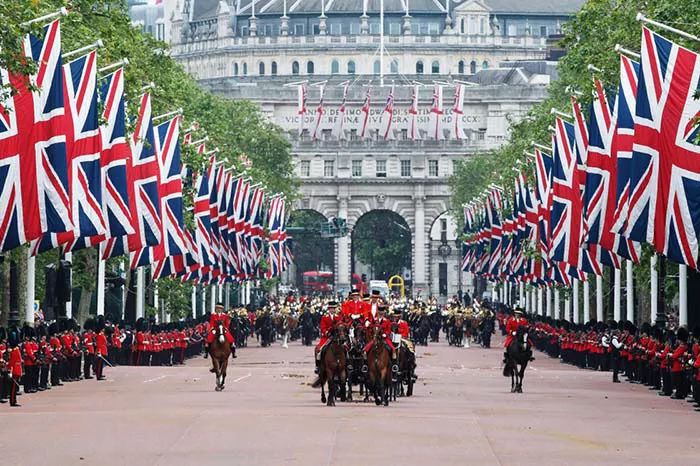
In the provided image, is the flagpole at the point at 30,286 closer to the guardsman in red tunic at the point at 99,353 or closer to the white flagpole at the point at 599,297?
the guardsman in red tunic at the point at 99,353

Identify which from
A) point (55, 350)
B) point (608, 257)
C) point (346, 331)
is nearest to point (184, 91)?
point (608, 257)

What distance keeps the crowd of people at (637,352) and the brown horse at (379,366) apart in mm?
6590

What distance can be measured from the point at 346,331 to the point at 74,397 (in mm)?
6867

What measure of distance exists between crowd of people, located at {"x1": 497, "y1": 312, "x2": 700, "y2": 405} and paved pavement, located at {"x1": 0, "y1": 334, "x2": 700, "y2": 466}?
0.68 meters

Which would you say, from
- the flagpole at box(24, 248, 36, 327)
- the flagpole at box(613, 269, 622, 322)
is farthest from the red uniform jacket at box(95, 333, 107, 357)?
the flagpole at box(613, 269, 622, 322)

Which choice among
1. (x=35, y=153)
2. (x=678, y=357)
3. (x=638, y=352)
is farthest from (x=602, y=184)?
(x=35, y=153)

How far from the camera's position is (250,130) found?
17425 cm

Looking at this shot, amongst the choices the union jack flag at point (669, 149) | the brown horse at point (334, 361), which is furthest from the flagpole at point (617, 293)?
the brown horse at point (334, 361)

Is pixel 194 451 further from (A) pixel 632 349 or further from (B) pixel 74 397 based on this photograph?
(A) pixel 632 349

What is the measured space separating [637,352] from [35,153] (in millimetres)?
21133

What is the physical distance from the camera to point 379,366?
176 ft

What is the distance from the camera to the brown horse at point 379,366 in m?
53.6

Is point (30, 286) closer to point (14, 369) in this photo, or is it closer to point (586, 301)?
point (14, 369)

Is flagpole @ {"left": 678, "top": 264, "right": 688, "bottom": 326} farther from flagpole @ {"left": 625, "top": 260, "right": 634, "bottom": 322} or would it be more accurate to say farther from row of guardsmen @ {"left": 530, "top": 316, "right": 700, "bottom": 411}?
flagpole @ {"left": 625, "top": 260, "right": 634, "bottom": 322}
